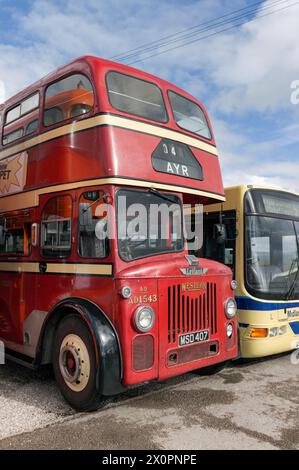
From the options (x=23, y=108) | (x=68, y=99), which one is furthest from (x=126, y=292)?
(x=23, y=108)

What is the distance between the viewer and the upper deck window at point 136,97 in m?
4.88

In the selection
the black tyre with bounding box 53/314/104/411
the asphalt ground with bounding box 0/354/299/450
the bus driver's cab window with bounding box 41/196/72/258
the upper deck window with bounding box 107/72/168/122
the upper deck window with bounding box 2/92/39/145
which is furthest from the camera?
the upper deck window with bounding box 2/92/39/145

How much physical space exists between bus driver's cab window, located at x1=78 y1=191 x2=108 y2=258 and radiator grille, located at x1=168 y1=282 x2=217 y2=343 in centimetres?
89

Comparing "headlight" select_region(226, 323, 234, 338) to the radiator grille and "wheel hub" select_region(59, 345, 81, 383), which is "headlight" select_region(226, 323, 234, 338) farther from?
"wheel hub" select_region(59, 345, 81, 383)

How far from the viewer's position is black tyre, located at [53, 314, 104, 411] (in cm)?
441

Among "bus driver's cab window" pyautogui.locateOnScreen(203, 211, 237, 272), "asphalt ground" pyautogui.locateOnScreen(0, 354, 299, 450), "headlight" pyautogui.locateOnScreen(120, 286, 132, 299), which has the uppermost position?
"bus driver's cab window" pyautogui.locateOnScreen(203, 211, 237, 272)

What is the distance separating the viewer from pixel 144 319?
14.4 ft

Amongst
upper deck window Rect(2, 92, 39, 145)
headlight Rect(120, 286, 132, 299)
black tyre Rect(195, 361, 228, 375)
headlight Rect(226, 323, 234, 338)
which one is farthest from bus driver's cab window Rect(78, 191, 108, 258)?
black tyre Rect(195, 361, 228, 375)

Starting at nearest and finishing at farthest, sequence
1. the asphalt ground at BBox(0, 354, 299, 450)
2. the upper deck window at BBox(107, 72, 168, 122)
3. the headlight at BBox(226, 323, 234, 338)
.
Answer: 1. the asphalt ground at BBox(0, 354, 299, 450)
2. the upper deck window at BBox(107, 72, 168, 122)
3. the headlight at BBox(226, 323, 234, 338)

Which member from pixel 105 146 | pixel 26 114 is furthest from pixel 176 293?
pixel 26 114

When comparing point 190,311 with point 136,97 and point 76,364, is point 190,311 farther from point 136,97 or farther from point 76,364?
point 136,97

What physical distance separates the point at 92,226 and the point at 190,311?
4.78ft

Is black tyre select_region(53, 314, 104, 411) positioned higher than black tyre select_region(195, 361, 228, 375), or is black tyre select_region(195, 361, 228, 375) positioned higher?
black tyre select_region(53, 314, 104, 411)
